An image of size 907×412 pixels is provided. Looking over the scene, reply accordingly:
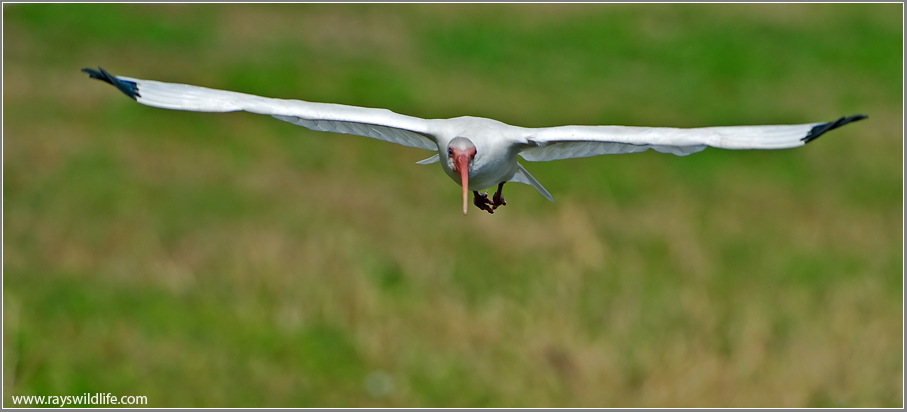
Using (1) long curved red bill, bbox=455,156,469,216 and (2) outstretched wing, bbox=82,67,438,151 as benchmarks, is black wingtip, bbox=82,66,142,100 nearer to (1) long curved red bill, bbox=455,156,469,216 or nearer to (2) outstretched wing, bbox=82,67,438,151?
(2) outstretched wing, bbox=82,67,438,151

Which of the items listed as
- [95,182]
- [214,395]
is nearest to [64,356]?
[214,395]

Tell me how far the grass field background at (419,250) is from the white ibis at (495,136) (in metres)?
11.3

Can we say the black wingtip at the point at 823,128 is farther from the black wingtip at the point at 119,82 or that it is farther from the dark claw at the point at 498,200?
the black wingtip at the point at 119,82

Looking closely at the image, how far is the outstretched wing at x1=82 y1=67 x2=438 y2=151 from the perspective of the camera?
4117 mm

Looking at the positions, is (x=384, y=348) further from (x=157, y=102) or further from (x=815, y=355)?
(x=157, y=102)

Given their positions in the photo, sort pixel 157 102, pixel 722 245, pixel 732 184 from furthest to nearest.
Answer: pixel 732 184
pixel 722 245
pixel 157 102

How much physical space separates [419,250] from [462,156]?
1484cm

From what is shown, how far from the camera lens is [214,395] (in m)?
15.0

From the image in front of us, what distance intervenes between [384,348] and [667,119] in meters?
14.3

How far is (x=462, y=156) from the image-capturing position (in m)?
3.72

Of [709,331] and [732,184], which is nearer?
[709,331]

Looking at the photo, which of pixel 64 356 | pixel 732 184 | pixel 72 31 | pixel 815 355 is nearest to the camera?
pixel 64 356

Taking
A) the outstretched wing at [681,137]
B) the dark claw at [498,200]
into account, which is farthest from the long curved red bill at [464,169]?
the dark claw at [498,200]

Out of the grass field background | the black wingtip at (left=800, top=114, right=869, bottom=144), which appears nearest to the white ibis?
the black wingtip at (left=800, top=114, right=869, bottom=144)
